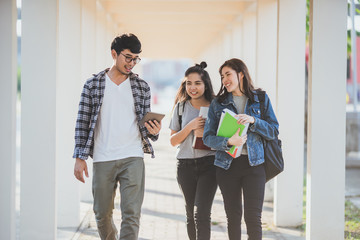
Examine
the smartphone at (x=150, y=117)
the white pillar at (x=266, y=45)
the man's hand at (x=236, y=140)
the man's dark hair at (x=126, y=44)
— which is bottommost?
the man's hand at (x=236, y=140)

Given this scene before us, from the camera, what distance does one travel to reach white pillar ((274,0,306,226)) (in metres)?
7.15

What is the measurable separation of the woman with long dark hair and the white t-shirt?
1.95ft

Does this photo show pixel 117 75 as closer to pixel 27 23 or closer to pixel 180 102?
pixel 180 102

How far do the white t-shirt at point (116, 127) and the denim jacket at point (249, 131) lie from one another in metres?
0.63

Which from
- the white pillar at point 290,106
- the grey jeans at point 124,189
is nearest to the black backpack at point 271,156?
the grey jeans at point 124,189

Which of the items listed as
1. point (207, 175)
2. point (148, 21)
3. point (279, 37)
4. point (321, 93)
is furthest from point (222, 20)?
point (207, 175)

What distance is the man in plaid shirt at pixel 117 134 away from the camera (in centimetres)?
446

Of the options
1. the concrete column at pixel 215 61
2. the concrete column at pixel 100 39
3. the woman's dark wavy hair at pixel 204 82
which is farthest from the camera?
the concrete column at pixel 215 61

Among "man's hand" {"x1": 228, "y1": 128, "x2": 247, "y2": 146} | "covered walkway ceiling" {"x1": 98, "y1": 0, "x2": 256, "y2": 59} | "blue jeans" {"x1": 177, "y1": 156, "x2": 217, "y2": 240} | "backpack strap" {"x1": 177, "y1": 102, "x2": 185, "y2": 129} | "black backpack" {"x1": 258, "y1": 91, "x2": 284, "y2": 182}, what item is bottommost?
"blue jeans" {"x1": 177, "y1": 156, "x2": 217, "y2": 240}

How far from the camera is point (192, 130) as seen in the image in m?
5.00

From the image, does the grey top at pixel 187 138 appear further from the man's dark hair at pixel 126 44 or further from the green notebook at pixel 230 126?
the man's dark hair at pixel 126 44

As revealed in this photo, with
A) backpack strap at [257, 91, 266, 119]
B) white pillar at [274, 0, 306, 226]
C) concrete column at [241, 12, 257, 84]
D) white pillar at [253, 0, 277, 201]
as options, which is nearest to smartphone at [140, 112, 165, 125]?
backpack strap at [257, 91, 266, 119]

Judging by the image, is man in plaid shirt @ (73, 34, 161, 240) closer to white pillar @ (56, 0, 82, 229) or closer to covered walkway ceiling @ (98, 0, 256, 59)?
white pillar @ (56, 0, 82, 229)

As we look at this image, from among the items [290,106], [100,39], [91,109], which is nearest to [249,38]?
[100,39]
